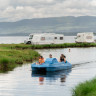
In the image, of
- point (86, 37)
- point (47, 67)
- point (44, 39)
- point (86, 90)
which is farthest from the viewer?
point (86, 37)

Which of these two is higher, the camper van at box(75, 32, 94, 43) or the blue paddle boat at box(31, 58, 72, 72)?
the camper van at box(75, 32, 94, 43)

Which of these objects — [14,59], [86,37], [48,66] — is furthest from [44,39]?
[48,66]

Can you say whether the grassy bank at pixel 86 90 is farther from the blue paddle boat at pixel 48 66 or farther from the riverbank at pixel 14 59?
the riverbank at pixel 14 59

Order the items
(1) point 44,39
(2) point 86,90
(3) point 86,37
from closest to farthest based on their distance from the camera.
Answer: (2) point 86,90
(1) point 44,39
(3) point 86,37

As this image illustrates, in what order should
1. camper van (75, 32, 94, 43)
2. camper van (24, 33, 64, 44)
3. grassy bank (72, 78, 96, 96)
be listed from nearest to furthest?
grassy bank (72, 78, 96, 96)
camper van (24, 33, 64, 44)
camper van (75, 32, 94, 43)

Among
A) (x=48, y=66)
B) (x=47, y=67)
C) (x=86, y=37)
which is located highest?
(x=86, y=37)

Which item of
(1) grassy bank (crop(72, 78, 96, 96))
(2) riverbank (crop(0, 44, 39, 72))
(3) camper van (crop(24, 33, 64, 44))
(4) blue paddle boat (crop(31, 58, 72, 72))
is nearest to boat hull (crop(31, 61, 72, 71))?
(4) blue paddle boat (crop(31, 58, 72, 72))

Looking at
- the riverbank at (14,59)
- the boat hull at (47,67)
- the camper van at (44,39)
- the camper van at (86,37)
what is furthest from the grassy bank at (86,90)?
the camper van at (86,37)

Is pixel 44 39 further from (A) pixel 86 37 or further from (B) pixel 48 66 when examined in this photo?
(B) pixel 48 66

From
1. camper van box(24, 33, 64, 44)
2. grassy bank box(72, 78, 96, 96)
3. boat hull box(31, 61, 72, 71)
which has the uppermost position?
camper van box(24, 33, 64, 44)

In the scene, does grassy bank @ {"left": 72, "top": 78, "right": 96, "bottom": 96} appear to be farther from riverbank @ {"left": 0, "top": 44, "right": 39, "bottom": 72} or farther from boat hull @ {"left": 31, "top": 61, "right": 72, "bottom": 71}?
riverbank @ {"left": 0, "top": 44, "right": 39, "bottom": 72}

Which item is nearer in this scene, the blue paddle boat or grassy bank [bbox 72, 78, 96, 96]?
grassy bank [bbox 72, 78, 96, 96]

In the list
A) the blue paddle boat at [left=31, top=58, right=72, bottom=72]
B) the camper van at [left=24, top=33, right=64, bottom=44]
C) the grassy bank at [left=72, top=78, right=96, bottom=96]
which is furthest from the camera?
the camper van at [left=24, top=33, right=64, bottom=44]

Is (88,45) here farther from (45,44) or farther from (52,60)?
(52,60)
